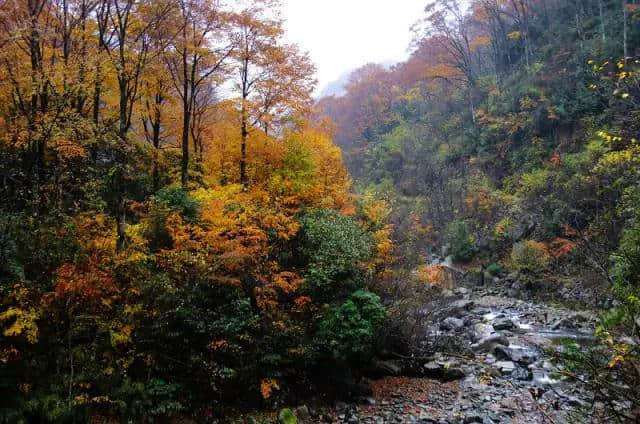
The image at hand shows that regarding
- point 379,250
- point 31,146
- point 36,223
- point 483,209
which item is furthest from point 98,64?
point 483,209

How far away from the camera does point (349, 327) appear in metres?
10.2

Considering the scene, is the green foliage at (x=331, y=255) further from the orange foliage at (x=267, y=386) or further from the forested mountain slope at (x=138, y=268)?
the orange foliage at (x=267, y=386)

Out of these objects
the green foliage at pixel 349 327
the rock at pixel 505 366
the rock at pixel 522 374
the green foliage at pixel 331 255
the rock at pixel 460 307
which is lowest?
the rock at pixel 460 307

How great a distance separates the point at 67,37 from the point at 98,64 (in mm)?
2110

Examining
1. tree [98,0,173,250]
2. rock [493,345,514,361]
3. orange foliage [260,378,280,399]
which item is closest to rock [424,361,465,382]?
rock [493,345,514,361]

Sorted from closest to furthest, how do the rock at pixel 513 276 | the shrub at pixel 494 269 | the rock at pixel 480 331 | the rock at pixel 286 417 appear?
the rock at pixel 286 417, the rock at pixel 480 331, the rock at pixel 513 276, the shrub at pixel 494 269

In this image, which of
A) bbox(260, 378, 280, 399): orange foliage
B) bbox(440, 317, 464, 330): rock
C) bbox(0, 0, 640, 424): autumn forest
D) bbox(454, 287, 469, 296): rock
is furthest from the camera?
bbox(454, 287, 469, 296): rock

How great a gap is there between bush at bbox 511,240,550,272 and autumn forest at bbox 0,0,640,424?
4.5 inches

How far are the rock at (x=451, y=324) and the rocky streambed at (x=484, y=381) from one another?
0.04m

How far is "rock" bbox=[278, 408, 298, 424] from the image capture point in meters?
8.81

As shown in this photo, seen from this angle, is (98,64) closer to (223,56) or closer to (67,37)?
(67,37)

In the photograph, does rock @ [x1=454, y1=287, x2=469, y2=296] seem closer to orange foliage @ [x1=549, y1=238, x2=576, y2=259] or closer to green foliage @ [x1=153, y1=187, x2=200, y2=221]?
orange foliage @ [x1=549, y1=238, x2=576, y2=259]

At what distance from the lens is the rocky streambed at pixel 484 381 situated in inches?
375

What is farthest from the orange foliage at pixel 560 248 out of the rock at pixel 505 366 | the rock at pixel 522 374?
the rock at pixel 522 374
